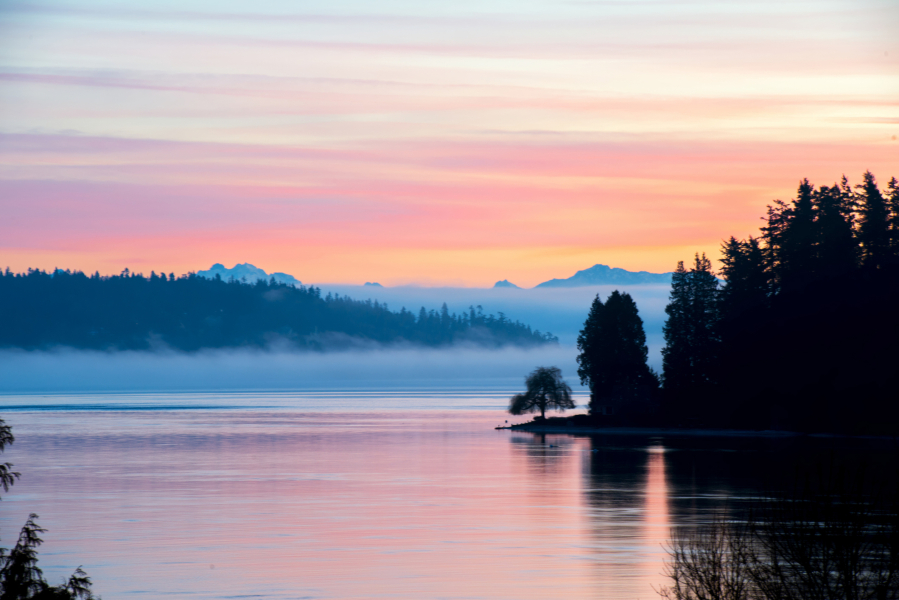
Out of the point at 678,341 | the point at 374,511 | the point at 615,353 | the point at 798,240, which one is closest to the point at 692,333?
the point at 678,341

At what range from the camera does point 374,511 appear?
206 feet

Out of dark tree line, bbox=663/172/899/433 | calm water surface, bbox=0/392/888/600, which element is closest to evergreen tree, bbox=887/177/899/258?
dark tree line, bbox=663/172/899/433

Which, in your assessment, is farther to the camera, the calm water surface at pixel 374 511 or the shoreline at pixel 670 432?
the shoreline at pixel 670 432

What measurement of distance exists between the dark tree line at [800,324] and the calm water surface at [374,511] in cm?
705

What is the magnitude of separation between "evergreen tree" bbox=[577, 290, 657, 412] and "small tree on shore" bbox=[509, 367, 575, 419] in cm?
954

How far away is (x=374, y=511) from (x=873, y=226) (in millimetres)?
78683

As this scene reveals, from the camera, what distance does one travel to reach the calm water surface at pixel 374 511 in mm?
42219

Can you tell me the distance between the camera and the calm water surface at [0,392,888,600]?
1662 inches

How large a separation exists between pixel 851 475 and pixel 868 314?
34.5 meters

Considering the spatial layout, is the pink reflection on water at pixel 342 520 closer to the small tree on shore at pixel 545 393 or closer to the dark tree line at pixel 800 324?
the dark tree line at pixel 800 324

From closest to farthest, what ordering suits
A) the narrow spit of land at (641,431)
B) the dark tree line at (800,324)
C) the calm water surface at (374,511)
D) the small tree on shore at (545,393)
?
the calm water surface at (374,511), the dark tree line at (800,324), the narrow spit of land at (641,431), the small tree on shore at (545,393)

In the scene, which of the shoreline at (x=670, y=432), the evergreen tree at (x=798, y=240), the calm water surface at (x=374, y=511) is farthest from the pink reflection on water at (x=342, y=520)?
the evergreen tree at (x=798, y=240)

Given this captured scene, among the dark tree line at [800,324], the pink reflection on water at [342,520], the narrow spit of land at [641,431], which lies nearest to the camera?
the pink reflection on water at [342,520]

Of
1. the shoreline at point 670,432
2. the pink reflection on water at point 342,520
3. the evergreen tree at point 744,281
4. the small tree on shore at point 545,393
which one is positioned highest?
the evergreen tree at point 744,281
